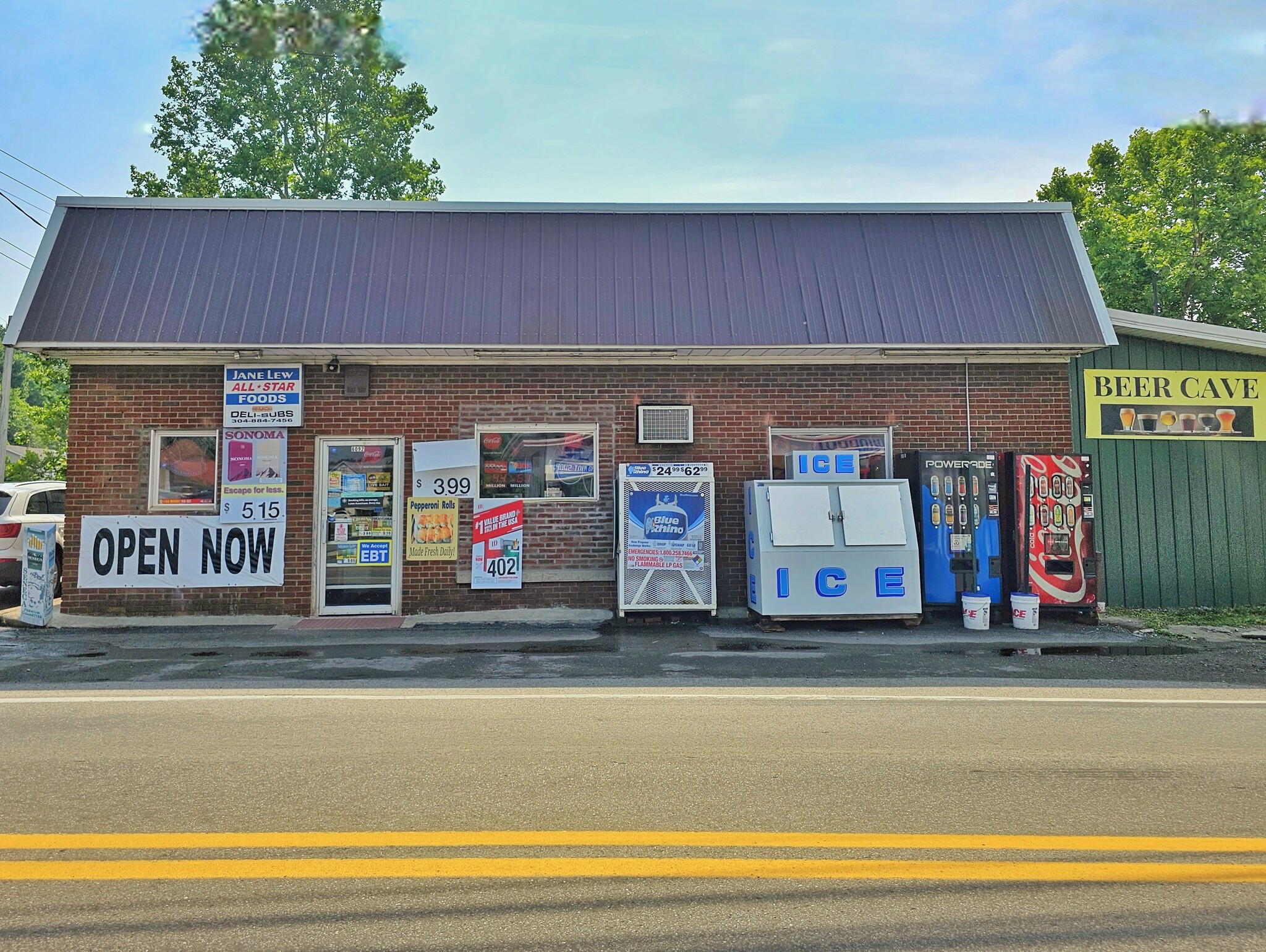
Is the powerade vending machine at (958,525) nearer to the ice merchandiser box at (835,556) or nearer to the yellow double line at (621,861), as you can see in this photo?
the ice merchandiser box at (835,556)

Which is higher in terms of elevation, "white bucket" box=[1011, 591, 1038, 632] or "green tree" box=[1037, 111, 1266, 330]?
"green tree" box=[1037, 111, 1266, 330]

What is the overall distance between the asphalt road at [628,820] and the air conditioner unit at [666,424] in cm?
596

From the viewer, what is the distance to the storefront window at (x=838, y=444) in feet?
42.0

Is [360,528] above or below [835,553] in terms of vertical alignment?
above

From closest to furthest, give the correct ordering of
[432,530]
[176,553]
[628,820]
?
[628,820], [176,553], [432,530]

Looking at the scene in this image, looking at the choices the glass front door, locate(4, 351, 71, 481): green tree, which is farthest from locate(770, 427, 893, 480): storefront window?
locate(4, 351, 71, 481): green tree

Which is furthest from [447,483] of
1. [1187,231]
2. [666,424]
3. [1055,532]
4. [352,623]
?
[1187,231]

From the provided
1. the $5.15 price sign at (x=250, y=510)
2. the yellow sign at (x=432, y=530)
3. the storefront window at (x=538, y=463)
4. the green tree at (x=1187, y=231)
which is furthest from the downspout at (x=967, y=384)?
the green tree at (x=1187, y=231)

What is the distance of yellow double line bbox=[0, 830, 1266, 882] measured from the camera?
151 inches

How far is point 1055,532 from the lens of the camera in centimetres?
1163

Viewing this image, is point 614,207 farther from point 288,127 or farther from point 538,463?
point 288,127

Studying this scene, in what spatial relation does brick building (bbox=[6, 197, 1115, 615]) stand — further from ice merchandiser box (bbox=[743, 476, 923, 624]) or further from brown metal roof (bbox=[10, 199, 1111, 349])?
ice merchandiser box (bbox=[743, 476, 923, 624])

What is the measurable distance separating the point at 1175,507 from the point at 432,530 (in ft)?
34.6

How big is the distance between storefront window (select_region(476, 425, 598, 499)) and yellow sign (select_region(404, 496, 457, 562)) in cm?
56
